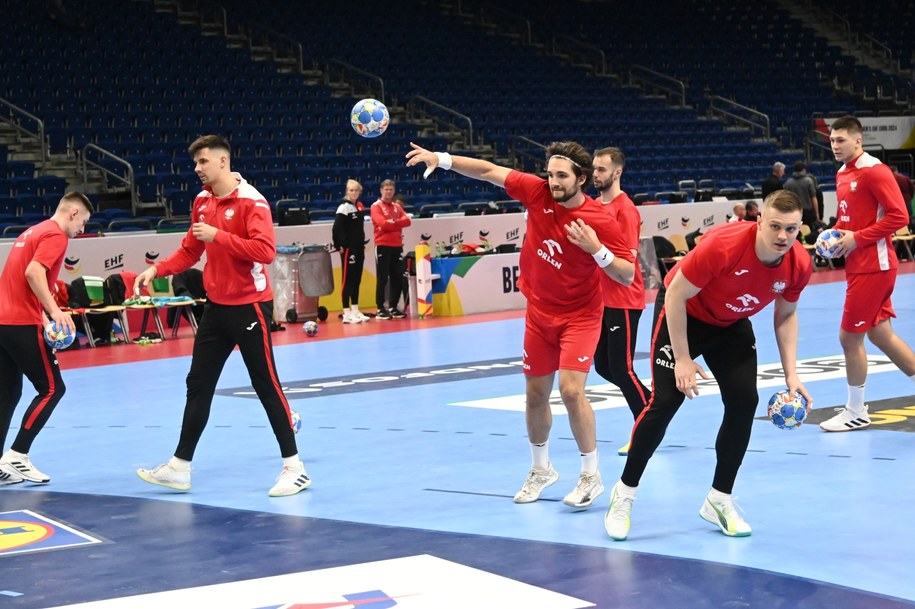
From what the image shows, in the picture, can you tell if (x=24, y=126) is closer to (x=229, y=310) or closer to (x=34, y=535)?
(x=229, y=310)

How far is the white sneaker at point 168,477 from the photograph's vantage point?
752cm

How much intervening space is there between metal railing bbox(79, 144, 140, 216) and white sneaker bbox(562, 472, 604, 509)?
15.7 m

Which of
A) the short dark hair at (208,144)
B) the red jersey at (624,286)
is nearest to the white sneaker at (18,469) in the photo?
the short dark hair at (208,144)

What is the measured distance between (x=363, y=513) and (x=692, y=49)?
32778 mm

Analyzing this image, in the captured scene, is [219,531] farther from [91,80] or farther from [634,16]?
[634,16]

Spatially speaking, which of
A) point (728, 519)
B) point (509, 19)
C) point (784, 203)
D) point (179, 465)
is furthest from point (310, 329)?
point (509, 19)

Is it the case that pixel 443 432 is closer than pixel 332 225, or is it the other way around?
pixel 443 432

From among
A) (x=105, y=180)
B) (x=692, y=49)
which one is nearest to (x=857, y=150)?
(x=105, y=180)

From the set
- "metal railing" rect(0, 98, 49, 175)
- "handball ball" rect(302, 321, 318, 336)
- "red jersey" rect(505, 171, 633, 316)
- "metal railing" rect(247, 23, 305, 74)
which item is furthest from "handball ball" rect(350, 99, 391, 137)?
"metal railing" rect(247, 23, 305, 74)

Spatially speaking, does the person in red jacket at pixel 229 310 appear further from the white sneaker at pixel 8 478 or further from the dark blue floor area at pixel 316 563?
the white sneaker at pixel 8 478

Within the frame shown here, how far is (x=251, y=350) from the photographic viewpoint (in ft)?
24.4

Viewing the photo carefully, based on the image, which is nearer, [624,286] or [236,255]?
[236,255]

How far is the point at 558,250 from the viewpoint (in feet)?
Result: 21.5

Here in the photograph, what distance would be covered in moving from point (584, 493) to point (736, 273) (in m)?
1.59
